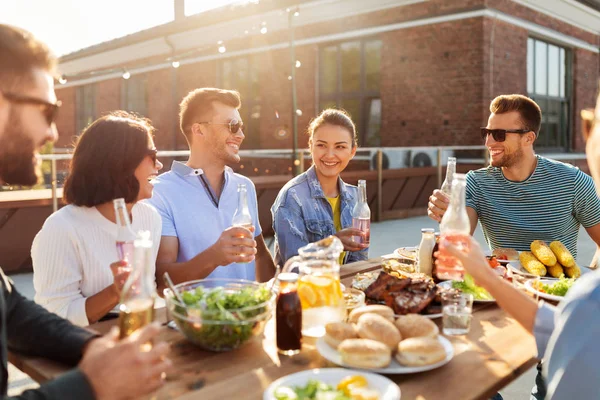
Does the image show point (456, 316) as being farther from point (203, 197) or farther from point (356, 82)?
point (356, 82)

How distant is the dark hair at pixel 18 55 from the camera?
138 centimetres

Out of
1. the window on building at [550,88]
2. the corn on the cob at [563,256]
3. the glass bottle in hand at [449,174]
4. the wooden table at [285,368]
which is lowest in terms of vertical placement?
the wooden table at [285,368]

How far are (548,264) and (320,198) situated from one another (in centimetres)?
124

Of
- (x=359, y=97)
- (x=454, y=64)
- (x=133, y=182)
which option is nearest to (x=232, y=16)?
(x=359, y=97)

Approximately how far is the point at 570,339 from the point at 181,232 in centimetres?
194

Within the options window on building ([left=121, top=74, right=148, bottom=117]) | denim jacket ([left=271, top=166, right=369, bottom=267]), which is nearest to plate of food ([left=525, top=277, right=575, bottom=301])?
denim jacket ([left=271, top=166, right=369, bottom=267])

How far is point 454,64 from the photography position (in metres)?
11.1

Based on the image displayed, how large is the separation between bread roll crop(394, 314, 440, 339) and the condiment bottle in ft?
2.72

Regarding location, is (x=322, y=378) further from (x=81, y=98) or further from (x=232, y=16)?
(x=81, y=98)

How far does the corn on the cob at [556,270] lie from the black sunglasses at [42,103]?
6.75ft

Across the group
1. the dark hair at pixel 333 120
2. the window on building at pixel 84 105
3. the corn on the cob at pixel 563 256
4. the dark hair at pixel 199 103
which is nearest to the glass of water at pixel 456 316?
the corn on the cob at pixel 563 256

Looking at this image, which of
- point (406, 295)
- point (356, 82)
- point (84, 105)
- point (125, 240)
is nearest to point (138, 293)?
point (125, 240)

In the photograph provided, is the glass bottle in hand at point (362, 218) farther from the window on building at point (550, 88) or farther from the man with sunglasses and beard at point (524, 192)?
the window on building at point (550, 88)

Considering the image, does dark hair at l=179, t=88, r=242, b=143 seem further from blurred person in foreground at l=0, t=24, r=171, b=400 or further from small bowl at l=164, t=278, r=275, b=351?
small bowl at l=164, t=278, r=275, b=351
